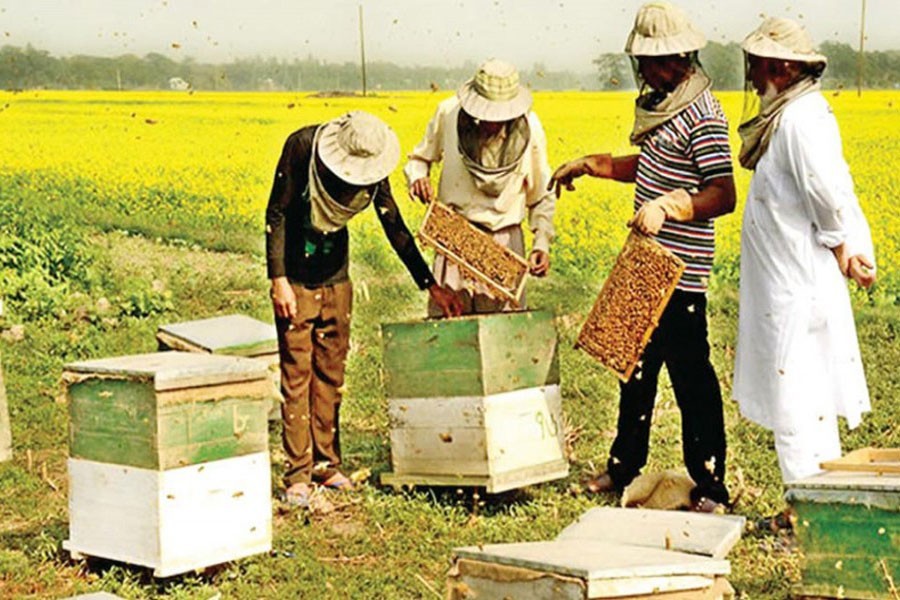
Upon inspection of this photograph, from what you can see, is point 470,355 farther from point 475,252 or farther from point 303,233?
point 303,233

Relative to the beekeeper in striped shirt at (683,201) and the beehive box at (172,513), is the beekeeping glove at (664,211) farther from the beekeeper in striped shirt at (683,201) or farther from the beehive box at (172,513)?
the beehive box at (172,513)

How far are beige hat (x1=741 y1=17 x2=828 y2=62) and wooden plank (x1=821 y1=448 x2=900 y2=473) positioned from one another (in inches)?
56.1

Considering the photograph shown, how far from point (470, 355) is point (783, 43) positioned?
5.81 ft

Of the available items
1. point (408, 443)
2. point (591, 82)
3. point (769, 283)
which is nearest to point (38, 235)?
point (591, 82)

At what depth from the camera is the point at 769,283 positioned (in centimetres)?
520

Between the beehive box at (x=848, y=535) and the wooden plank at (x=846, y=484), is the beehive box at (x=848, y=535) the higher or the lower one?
the lower one

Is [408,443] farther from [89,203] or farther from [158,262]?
[89,203]

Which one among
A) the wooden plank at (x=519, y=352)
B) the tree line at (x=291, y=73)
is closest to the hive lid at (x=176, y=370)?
the wooden plank at (x=519, y=352)

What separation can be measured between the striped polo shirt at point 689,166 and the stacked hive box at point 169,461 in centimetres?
178

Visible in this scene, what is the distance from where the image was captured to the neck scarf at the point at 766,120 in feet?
16.9

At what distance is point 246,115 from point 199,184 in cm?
181

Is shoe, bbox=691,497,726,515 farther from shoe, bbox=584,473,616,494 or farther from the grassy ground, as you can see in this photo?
shoe, bbox=584,473,616,494

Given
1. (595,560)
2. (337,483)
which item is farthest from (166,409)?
(595,560)

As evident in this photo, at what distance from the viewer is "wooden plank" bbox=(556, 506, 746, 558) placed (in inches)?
169
